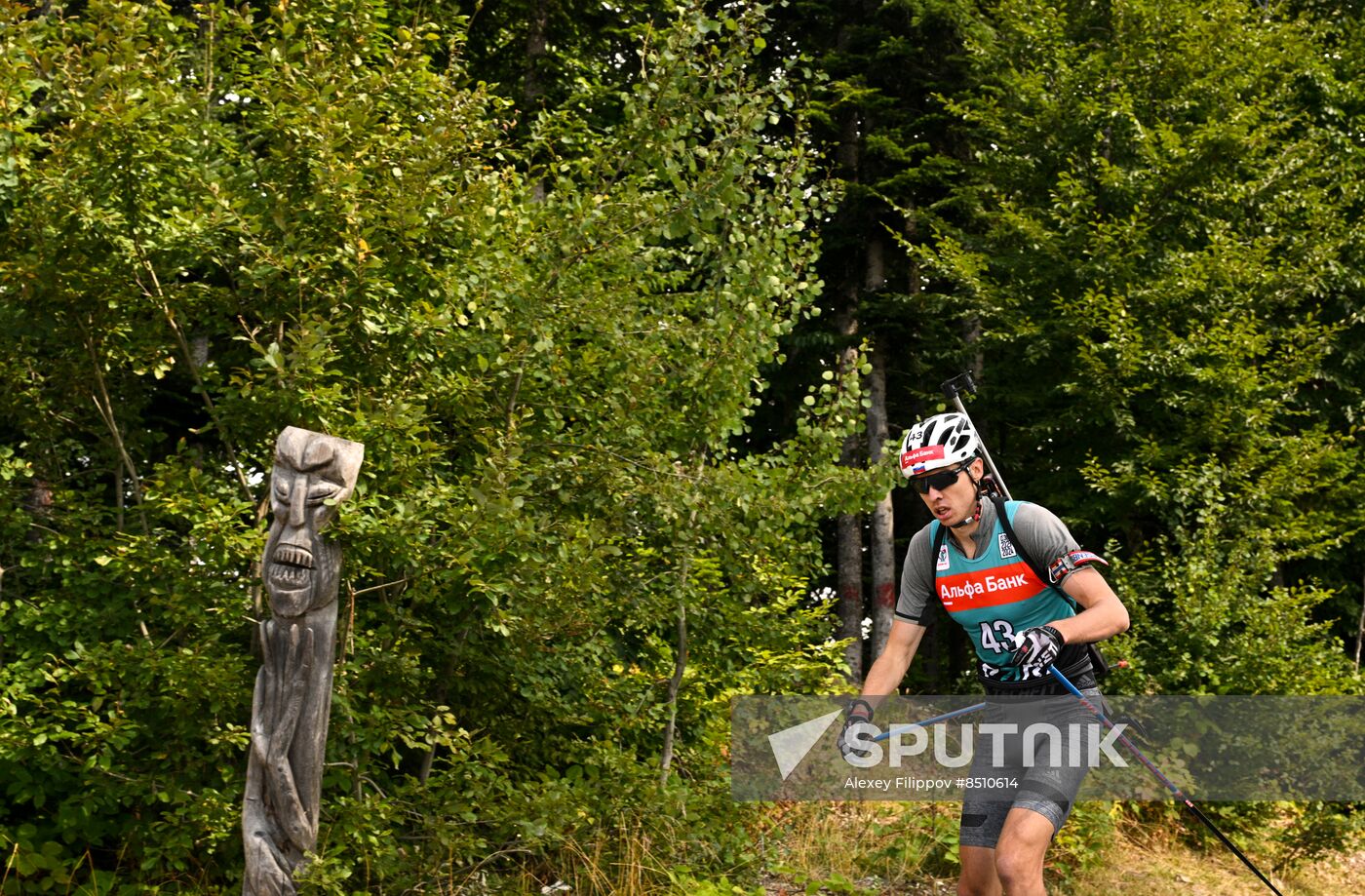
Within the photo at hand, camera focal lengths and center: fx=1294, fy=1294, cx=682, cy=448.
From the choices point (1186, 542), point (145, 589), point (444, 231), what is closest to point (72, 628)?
point (145, 589)

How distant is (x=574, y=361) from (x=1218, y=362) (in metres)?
8.80

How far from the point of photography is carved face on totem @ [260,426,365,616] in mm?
5605

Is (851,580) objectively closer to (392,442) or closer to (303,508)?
(392,442)

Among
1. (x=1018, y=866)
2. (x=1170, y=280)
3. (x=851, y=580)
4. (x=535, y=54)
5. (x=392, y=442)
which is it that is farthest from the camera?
(x=851, y=580)

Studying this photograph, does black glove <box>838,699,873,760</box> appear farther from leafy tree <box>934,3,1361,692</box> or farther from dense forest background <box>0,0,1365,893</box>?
leafy tree <box>934,3,1361,692</box>

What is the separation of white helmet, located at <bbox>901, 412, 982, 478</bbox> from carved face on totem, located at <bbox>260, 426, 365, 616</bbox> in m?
2.38

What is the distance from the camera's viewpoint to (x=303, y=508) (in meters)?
5.62

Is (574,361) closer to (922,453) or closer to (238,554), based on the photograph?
(238,554)

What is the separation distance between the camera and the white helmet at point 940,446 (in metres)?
5.05

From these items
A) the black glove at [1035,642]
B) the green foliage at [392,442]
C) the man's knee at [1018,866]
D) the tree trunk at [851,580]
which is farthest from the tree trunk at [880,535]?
the man's knee at [1018,866]

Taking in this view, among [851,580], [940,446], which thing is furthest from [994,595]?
[851,580]

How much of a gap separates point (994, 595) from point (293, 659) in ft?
9.92

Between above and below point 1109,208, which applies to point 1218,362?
below

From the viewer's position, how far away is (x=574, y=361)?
23.9ft
